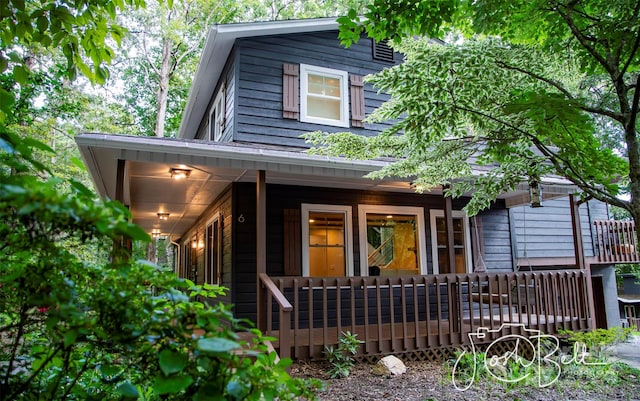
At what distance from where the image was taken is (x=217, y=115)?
9359 mm

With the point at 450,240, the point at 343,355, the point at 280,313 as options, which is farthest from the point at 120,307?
the point at 450,240

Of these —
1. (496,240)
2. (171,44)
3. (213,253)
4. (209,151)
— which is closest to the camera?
(209,151)

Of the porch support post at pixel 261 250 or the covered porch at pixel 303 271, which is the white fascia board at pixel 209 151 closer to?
the covered porch at pixel 303 271

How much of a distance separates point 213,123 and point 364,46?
12.5ft

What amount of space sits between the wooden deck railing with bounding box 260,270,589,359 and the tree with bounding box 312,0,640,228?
191cm

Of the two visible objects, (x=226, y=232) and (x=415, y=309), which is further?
(x=226, y=232)

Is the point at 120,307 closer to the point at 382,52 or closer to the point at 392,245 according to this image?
the point at 392,245

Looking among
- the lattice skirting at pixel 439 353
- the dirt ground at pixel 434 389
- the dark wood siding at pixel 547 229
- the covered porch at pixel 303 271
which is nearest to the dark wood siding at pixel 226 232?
the covered porch at pixel 303 271

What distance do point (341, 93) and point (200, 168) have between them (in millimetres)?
3658

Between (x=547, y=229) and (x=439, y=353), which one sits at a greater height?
(x=547, y=229)

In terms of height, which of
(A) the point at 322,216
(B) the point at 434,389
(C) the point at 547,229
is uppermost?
(A) the point at 322,216

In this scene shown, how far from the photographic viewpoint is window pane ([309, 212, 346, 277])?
7.69 meters

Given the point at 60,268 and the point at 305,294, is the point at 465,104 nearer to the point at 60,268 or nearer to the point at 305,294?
the point at 60,268

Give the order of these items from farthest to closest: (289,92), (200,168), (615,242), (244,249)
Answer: (615,242) < (289,92) < (244,249) < (200,168)
